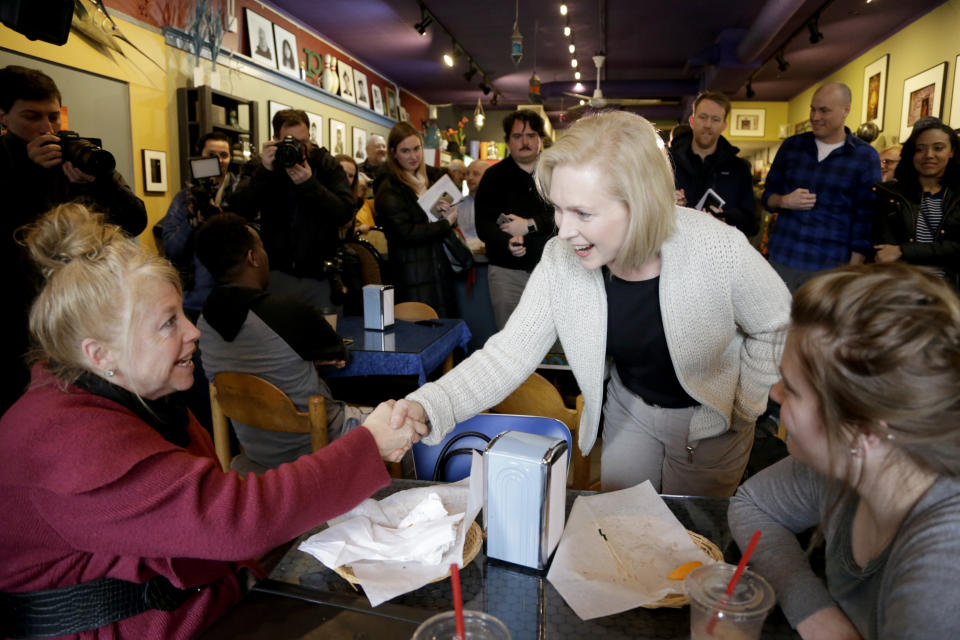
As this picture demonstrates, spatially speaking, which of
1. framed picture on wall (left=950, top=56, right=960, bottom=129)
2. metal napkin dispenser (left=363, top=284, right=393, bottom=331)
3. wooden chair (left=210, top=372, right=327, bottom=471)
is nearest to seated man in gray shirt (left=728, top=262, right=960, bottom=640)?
wooden chair (left=210, top=372, right=327, bottom=471)

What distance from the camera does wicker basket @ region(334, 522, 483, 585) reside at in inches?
38.4

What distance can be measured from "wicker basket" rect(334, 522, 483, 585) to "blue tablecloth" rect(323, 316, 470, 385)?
62.0 inches

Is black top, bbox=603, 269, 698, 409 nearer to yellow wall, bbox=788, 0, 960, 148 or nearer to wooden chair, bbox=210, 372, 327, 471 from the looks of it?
wooden chair, bbox=210, 372, 327, 471

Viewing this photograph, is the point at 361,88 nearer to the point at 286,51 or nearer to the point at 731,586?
the point at 286,51

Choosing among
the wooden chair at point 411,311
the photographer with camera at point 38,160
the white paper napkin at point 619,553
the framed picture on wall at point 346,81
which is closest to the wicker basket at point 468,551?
the white paper napkin at point 619,553

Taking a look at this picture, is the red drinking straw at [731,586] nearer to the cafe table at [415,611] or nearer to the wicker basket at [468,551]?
the cafe table at [415,611]

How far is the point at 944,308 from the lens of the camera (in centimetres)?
70

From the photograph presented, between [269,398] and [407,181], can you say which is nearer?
[269,398]

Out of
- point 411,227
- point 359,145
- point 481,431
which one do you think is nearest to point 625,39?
point 359,145

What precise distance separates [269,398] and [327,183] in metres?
1.94

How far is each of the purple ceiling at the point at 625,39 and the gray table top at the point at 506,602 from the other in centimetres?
641

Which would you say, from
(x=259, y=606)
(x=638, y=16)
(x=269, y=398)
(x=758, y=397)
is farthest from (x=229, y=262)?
(x=638, y=16)

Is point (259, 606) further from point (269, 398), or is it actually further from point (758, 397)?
point (758, 397)

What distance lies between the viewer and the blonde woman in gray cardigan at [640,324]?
1.35 m
